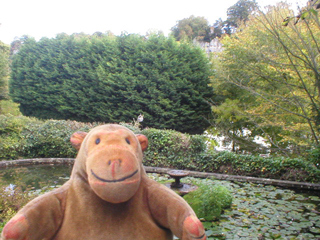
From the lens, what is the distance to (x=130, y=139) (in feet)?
5.42

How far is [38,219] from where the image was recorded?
1.46 metres

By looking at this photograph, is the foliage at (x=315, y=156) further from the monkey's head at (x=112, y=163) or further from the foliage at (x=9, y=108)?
the foliage at (x=9, y=108)

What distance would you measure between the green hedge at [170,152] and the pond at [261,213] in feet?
3.27

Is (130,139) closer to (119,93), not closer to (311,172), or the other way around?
(311,172)

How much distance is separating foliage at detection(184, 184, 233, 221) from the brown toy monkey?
2.82m

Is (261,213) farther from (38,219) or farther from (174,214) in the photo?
(38,219)

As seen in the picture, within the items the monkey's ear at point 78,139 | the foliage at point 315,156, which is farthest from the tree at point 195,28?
the monkey's ear at point 78,139

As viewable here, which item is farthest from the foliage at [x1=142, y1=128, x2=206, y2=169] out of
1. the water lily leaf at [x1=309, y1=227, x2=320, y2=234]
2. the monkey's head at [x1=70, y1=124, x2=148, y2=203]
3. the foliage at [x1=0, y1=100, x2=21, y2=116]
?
the foliage at [x1=0, y1=100, x2=21, y2=116]

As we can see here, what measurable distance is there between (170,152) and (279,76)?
166 inches

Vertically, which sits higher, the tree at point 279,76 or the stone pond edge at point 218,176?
the tree at point 279,76

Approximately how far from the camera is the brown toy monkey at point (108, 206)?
1401mm

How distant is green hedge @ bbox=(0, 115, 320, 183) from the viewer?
7.17m

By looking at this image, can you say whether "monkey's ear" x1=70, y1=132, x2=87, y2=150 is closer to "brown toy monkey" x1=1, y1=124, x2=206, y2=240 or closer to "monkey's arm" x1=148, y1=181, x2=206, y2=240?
"brown toy monkey" x1=1, y1=124, x2=206, y2=240

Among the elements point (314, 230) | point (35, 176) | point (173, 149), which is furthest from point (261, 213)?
point (35, 176)
